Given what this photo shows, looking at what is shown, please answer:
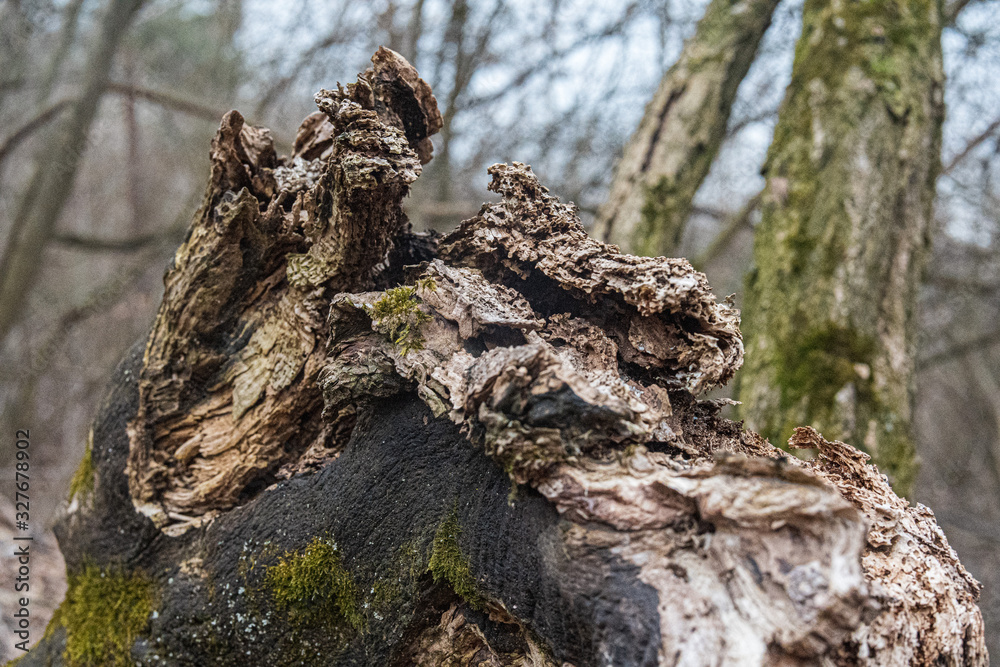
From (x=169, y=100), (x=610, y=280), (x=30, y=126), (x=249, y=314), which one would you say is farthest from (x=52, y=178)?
(x=610, y=280)

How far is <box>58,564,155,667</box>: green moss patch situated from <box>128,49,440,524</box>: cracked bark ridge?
21cm

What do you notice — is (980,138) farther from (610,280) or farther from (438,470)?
(438,470)

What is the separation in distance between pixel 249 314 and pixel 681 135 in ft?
8.65

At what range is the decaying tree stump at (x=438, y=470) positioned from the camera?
0.90 metres

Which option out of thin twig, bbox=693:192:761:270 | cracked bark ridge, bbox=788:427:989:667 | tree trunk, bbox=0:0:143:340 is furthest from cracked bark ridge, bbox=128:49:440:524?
tree trunk, bbox=0:0:143:340

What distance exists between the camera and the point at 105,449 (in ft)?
5.50

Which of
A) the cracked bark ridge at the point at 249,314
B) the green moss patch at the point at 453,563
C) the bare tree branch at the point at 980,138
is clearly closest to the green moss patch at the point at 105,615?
the cracked bark ridge at the point at 249,314

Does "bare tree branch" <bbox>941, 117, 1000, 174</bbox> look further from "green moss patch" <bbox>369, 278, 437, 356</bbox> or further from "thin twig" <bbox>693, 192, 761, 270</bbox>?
"green moss patch" <bbox>369, 278, 437, 356</bbox>

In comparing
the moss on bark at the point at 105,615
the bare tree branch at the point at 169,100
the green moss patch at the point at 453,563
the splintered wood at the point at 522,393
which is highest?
the bare tree branch at the point at 169,100

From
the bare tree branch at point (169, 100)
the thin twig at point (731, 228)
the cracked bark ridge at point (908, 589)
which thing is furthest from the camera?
the bare tree branch at point (169, 100)

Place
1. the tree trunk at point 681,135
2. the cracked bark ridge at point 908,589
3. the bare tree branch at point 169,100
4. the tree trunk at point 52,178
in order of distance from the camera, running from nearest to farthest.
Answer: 1. the cracked bark ridge at point 908,589
2. the tree trunk at point 681,135
3. the bare tree branch at point 169,100
4. the tree trunk at point 52,178

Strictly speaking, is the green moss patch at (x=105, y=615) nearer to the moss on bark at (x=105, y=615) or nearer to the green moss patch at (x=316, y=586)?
the moss on bark at (x=105, y=615)

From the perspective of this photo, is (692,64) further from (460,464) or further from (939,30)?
(460,464)

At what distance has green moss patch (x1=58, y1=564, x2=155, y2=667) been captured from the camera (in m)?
1.51
